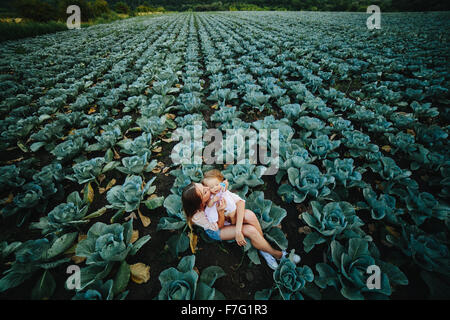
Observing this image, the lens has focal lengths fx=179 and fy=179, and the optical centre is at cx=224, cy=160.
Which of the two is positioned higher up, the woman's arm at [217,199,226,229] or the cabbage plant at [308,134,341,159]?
the cabbage plant at [308,134,341,159]

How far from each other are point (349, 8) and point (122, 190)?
4568 cm

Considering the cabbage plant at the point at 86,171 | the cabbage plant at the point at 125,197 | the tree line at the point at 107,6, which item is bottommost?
the cabbage plant at the point at 125,197

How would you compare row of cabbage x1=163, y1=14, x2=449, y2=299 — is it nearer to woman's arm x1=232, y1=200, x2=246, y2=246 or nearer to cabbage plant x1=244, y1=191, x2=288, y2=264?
cabbage plant x1=244, y1=191, x2=288, y2=264

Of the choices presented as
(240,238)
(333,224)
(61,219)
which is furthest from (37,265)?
(333,224)

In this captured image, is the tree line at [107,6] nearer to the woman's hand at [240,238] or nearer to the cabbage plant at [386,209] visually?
the woman's hand at [240,238]

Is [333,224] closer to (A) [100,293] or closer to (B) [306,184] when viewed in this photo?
(B) [306,184]

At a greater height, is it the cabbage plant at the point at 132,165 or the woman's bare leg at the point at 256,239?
the cabbage plant at the point at 132,165
